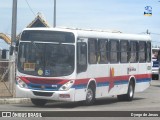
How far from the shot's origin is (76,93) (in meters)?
19.6

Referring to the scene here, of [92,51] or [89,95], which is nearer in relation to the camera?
[89,95]

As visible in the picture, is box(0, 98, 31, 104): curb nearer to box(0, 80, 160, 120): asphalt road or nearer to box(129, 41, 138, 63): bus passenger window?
box(0, 80, 160, 120): asphalt road

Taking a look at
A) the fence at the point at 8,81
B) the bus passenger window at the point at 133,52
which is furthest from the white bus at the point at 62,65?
the fence at the point at 8,81

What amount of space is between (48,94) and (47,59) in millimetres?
1295

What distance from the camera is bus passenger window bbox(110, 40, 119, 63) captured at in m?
22.9

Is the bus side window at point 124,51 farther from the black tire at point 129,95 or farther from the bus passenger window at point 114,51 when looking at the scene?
the black tire at point 129,95

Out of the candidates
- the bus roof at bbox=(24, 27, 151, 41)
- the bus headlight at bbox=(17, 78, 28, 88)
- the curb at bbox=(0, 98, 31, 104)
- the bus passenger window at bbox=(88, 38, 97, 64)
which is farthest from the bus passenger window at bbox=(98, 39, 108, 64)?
the curb at bbox=(0, 98, 31, 104)

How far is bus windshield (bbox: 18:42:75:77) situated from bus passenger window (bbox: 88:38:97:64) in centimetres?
133

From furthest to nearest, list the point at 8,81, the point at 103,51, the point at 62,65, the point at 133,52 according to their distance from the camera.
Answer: the point at 133,52
the point at 8,81
the point at 103,51
the point at 62,65

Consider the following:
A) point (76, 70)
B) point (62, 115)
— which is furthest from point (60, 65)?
point (62, 115)

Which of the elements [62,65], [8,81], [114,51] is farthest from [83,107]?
[8,81]

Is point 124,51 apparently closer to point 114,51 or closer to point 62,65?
point 114,51

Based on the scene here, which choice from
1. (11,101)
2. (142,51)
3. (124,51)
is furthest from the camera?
(142,51)

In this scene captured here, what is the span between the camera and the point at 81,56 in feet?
66.2
